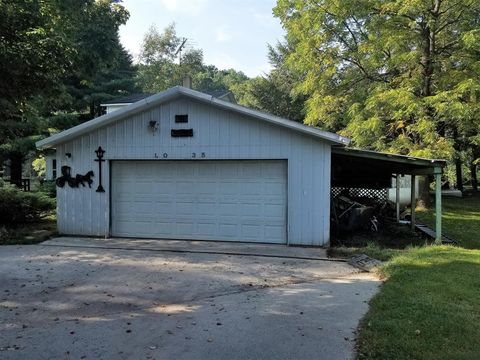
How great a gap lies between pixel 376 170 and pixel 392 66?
5.45 metres

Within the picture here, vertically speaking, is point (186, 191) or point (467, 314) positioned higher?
point (186, 191)

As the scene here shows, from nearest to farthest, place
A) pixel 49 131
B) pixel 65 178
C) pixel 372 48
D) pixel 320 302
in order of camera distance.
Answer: pixel 320 302 → pixel 65 178 → pixel 372 48 → pixel 49 131

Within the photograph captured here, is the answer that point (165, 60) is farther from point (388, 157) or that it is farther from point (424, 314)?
point (424, 314)

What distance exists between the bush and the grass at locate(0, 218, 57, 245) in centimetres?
37

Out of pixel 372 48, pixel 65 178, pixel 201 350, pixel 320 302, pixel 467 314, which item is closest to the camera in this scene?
pixel 201 350

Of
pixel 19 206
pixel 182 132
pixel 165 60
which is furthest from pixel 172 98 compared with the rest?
pixel 165 60

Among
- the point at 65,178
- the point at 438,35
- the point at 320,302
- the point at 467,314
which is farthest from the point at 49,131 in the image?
the point at 467,314

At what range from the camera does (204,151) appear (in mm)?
11133

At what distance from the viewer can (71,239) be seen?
11383 mm

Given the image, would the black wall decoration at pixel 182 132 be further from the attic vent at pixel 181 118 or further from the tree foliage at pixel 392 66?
the tree foliage at pixel 392 66

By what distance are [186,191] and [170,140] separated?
1328mm

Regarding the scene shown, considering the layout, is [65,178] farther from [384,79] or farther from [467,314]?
[384,79]

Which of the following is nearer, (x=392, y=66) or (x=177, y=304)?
(x=177, y=304)

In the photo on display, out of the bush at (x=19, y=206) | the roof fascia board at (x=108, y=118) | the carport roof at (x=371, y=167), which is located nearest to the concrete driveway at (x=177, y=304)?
the carport roof at (x=371, y=167)
